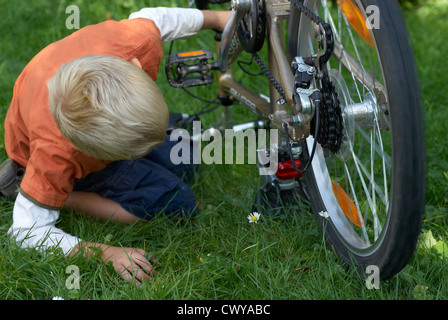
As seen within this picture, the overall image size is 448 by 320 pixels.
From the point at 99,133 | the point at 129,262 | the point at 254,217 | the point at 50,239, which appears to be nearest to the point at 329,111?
the point at 254,217

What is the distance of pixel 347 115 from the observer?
1.48m

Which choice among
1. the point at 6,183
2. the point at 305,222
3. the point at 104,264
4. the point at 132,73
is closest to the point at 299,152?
the point at 305,222

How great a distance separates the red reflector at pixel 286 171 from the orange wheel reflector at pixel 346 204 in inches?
5.0

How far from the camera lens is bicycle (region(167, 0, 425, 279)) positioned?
121 cm

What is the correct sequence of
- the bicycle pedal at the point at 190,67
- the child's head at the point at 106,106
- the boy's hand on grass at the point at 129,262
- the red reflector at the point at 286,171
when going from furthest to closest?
the bicycle pedal at the point at 190,67 < the red reflector at the point at 286,171 < the boy's hand on grass at the point at 129,262 < the child's head at the point at 106,106

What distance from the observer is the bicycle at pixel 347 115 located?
1.21 metres

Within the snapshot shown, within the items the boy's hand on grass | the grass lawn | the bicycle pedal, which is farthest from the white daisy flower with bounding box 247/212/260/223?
the bicycle pedal

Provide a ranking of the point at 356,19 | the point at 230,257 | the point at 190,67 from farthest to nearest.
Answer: the point at 190,67 < the point at 230,257 < the point at 356,19

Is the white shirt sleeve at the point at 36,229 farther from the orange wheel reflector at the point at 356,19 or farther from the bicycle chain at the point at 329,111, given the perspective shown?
the orange wheel reflector at the point at 356,19

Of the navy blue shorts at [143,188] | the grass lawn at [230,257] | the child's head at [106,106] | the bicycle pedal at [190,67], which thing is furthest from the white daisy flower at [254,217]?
the bicycle pedal at [190,67]

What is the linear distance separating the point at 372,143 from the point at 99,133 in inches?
29.7

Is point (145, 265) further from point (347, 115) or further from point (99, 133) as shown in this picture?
point (347, 115)
